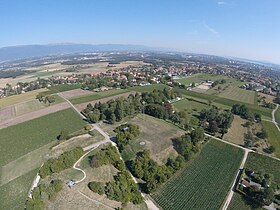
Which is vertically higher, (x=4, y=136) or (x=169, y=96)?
(x=169, y=96)

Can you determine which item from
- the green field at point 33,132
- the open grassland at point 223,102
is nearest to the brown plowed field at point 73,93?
the green field at point 33,132

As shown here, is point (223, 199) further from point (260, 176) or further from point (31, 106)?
point (31, 106)

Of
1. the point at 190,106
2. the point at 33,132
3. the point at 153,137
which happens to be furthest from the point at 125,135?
the point at 190,106

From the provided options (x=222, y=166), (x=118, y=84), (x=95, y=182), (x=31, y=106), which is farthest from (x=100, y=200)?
(x=118, y=84)

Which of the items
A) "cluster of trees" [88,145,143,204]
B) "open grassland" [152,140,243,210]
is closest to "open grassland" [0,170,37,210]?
"cluster of trees" [88,145,143,204]

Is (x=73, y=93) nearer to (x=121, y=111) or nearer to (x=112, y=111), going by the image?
(x=112, y=111)

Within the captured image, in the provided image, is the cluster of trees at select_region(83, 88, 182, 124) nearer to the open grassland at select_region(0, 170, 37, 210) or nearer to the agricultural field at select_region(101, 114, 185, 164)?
the agricultural field at select_region(101, 114, 185, 164)
